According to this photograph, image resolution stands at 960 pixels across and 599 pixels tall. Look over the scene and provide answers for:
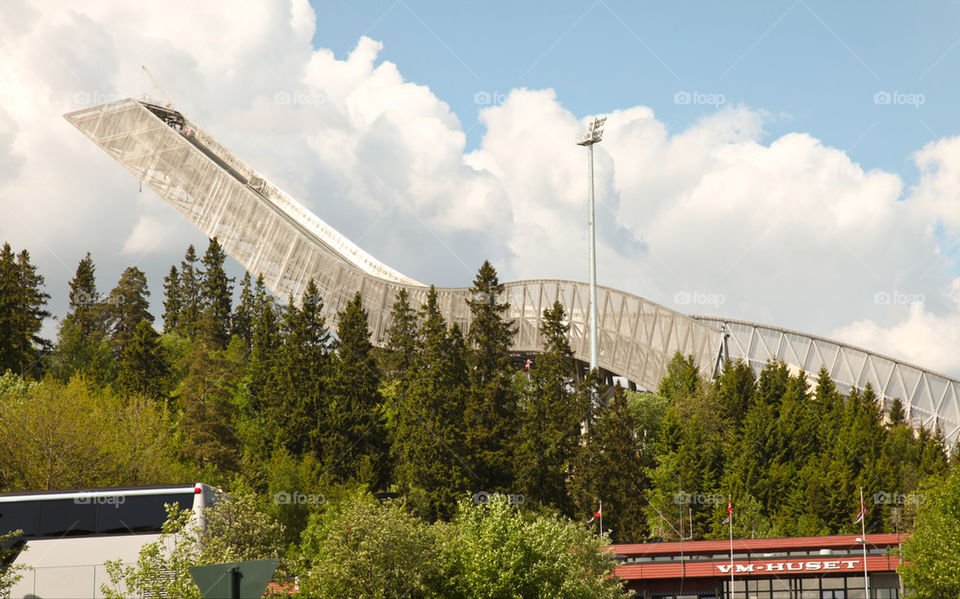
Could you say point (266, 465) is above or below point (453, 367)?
below

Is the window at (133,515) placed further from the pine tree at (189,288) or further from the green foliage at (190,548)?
the pine tree at (189,288)

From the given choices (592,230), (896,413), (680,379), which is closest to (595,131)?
(592,230)

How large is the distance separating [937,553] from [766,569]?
1079cm

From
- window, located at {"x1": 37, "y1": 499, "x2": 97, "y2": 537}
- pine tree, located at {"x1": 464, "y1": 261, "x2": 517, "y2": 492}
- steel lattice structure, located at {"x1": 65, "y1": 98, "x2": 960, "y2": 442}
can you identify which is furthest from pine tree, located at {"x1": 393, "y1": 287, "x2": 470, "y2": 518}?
window, located at {"x1": 37, "y1": 499, "x2": 97, "y2": 537}

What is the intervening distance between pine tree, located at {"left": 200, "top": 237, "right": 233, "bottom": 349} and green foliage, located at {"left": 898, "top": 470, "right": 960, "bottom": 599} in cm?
6059

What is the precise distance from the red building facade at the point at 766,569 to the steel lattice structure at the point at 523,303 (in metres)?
29.8

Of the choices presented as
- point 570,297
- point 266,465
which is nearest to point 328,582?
point 266,465

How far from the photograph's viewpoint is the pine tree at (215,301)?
9119 cm

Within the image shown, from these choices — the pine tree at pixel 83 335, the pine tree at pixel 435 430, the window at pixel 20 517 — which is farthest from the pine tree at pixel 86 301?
the window at pixel 20 517

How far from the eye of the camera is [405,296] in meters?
79.9

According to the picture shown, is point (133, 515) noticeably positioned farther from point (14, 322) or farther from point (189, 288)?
point (189, 288)

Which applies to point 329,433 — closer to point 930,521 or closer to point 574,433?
point 574,433

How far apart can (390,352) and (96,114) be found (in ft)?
154

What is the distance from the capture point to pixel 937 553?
1823 inches
